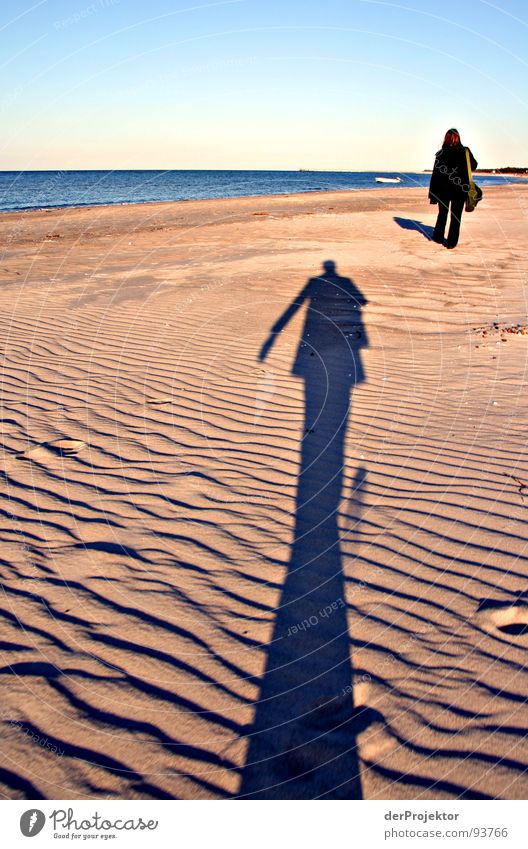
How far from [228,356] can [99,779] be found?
18.5ft

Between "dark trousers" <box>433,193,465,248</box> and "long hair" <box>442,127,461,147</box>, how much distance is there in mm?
1593

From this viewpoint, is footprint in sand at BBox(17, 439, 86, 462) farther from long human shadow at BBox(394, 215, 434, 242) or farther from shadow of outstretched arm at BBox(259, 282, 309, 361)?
long human shadow at BBox(394, 215, 434, 242)

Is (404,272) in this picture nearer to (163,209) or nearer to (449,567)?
(449,567)

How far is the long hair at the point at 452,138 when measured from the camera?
1222 cm

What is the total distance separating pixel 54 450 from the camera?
210 inches

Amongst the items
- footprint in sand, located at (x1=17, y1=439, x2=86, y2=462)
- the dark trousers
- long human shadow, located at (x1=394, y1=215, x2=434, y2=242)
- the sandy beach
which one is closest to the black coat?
the dark trousers

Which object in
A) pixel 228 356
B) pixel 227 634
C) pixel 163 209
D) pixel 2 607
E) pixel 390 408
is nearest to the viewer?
pixel 227 634

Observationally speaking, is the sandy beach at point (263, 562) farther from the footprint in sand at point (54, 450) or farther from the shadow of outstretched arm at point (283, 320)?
the shadow of outstretched arm at point (283, 320)

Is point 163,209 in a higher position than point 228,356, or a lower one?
higher

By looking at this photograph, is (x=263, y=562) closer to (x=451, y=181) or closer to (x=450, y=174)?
(x=450, y=174)

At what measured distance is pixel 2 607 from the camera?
3.56 meters

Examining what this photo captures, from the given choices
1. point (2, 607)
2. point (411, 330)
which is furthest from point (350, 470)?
point (411, 330)

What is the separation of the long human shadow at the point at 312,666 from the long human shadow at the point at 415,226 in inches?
481

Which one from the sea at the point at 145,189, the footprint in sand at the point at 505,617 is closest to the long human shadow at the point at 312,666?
the footprint in sand at the point at 505,617
